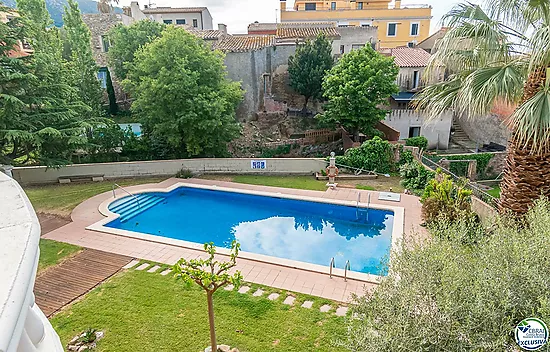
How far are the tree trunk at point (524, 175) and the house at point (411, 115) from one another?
14.2 metres

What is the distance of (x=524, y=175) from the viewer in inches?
356

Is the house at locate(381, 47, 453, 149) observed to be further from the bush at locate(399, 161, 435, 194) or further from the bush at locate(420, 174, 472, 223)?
the bush at locate(420, 174, 472, 223)

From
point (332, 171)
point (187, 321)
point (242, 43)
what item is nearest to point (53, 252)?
point (187, 321)

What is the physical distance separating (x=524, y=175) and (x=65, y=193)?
18.7 metres

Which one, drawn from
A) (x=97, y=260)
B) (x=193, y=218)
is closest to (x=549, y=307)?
(x=97, y=260)

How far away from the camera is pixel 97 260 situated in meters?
10.7

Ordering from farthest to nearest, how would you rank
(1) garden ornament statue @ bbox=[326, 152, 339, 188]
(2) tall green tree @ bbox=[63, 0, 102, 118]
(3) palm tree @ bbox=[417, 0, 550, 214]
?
(2) tall green tree @ bbox=[63, 0, 102, 118], (1) garden ornament statue @ bbox=[326, 152, 339, 188], (3) palm tree @ bbox=[417, 0, 550, 214]

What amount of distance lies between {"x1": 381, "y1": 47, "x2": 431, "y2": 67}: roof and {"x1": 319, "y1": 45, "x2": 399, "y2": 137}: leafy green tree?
5166mm

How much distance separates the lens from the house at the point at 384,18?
1604 inches

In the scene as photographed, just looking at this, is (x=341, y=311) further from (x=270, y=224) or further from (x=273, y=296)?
(x=270, y=224)

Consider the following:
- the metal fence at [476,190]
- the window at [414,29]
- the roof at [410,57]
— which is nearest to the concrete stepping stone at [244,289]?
the metal fence at [476,190]

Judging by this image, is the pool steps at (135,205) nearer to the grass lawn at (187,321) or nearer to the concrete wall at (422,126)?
the grass lawn at (187,321)

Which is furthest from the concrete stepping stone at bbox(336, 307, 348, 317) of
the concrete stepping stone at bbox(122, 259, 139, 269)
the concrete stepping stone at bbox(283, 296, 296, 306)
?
the concrete stepping stone at bbox(122, 259, 139, 269)

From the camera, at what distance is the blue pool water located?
505 inches
